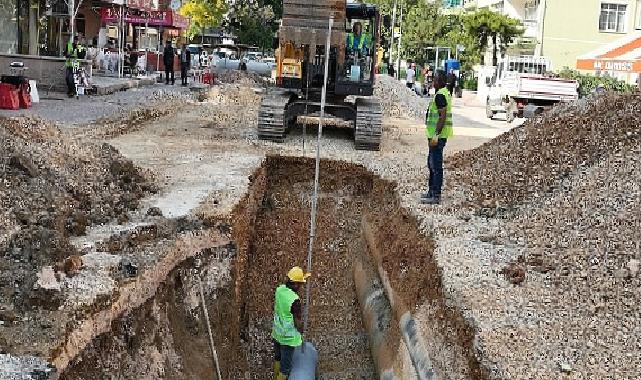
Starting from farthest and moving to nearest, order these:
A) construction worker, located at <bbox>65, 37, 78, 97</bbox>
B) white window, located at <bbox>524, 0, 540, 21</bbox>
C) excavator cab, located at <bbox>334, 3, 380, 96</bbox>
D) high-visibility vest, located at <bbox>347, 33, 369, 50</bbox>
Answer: white window, located at <bbox>524, 0, 540, 21</bbox> < construction worker, located at <bbox>65, 37, 78, 97</bbox> < high-visibility vest, located at <bbox>347, 33, 369, 50</bbox> < excavator cab, located at <bbox>334, 3, 380, 96</bbox>

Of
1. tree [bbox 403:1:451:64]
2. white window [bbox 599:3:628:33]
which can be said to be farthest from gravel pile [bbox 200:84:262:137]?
tree [bbox 403:1:451:64]

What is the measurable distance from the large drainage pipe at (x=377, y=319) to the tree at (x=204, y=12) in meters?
38.8

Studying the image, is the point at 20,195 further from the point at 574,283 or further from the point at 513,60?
the point at 513,60

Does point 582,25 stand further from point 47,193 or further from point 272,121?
point 47,193

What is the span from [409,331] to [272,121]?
9.66 metres

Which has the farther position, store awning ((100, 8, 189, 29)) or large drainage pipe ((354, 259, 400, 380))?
store awning ((100, 8, 189, 29))

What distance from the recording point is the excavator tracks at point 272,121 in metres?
17.0

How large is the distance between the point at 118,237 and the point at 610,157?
20.0ft

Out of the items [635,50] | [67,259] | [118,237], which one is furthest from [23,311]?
[635,50]

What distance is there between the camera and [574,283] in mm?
7309

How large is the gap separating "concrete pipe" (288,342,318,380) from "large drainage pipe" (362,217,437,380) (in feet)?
3.72

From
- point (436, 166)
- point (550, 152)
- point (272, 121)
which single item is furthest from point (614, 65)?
point (436, 166)

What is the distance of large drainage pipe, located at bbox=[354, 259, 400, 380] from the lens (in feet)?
30.1

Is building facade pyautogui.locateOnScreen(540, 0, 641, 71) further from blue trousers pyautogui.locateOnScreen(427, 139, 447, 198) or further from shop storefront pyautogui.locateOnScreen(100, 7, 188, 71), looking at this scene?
blue trousers pyautogui.locateOnScreen(427, 139, 447, 198)
